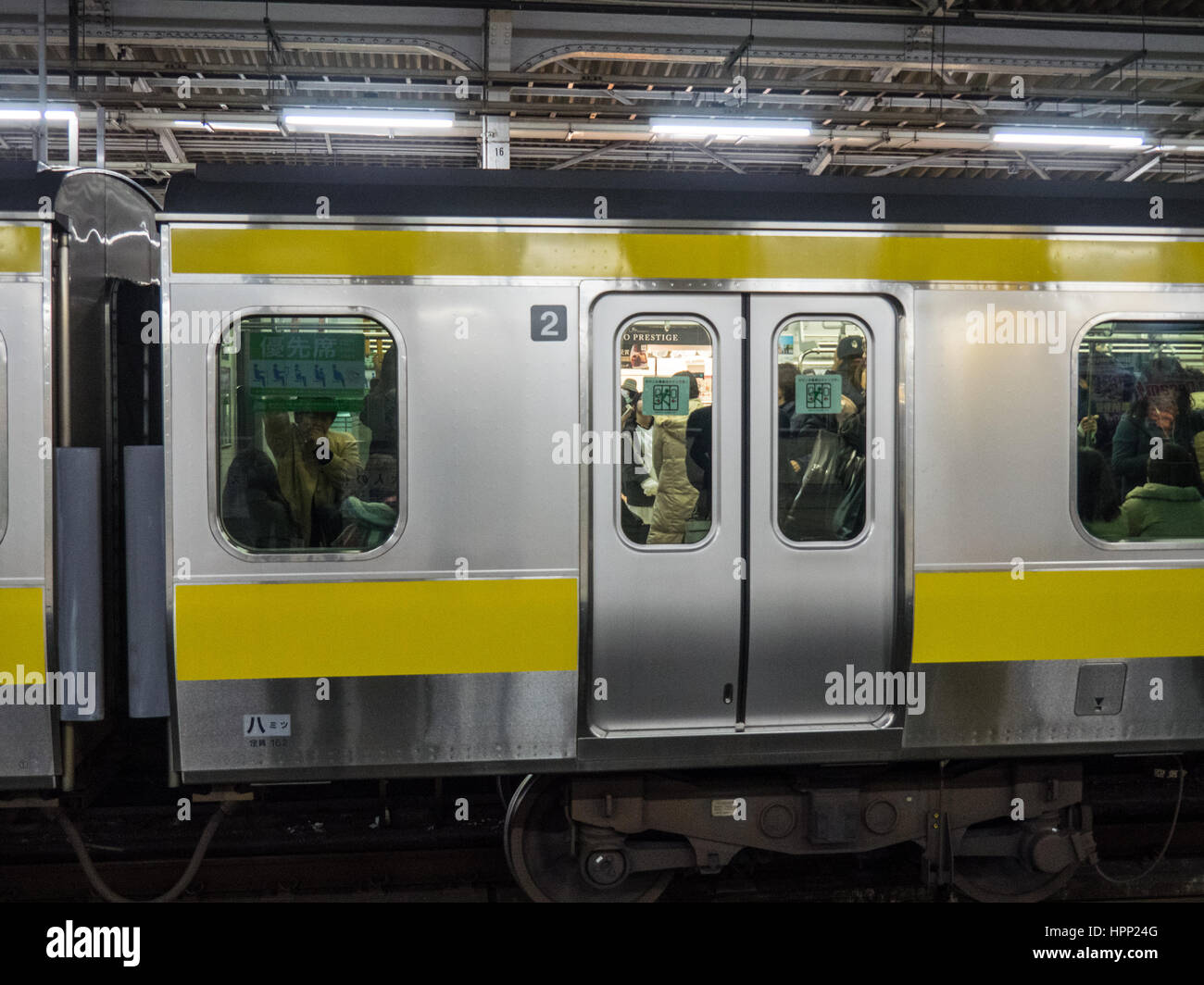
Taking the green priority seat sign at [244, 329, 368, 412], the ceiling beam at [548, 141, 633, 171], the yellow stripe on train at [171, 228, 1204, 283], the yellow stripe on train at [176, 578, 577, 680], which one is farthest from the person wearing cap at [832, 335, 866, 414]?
the ceiling beam at [548, 141, 633, 171]

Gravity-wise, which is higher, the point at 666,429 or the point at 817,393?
the point at 817,393

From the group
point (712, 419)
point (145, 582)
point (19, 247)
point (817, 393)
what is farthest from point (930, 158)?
point (145, 582)

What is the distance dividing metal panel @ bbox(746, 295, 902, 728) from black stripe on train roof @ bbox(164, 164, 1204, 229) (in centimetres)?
46

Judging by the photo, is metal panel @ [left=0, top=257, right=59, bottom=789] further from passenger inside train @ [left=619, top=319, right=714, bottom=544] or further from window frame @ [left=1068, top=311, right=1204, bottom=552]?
window frame @ [left=1068, top=311, right=1204, bottom=552]

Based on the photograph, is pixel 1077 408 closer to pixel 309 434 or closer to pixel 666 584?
pixel 666 584

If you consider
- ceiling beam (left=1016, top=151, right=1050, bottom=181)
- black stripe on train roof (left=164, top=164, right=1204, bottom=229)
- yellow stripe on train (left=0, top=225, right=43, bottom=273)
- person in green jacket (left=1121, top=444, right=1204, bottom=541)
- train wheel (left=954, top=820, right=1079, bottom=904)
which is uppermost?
ceiling beam (left=1016, top=151, right=1050, bottom=181)

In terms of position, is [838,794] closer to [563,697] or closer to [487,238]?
[563,697]

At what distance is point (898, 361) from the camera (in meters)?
4.28

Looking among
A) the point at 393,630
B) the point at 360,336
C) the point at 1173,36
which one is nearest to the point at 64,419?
the point at 360,336

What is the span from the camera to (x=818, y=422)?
4.31 meters

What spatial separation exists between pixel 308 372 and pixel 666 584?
1.78m

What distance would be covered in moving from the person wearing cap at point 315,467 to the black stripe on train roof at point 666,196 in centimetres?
87

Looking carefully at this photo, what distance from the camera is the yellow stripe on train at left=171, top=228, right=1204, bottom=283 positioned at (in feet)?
13.2

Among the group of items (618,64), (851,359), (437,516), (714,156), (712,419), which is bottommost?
(437,516)
